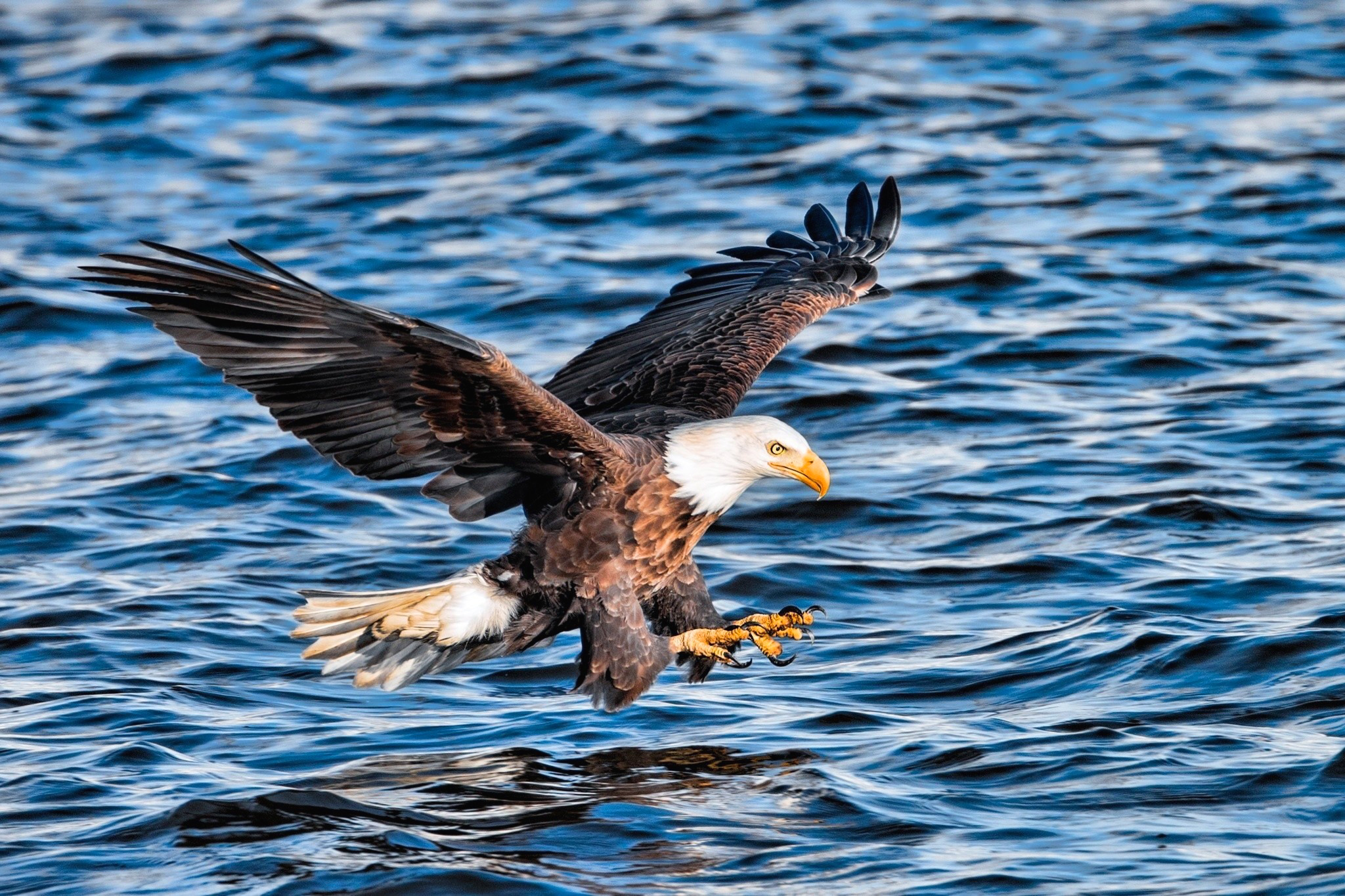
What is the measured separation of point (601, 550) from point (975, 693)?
4.18 ft

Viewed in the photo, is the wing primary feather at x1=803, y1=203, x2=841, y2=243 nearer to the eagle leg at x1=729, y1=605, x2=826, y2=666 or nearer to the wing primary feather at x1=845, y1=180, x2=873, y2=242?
the wing primary feather at x1=845, y1=180, x2=873, y2=242

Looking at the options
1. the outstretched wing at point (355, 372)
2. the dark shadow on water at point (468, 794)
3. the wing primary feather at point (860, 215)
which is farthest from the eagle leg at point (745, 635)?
the wing primary feather at point (860, 215)

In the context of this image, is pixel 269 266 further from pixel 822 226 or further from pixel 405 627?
Result: pixel 822 226

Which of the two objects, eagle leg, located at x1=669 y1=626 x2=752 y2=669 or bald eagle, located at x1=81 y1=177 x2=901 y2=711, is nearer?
bald eagle, located at x1=81 y1=177 x2=901 y2=711

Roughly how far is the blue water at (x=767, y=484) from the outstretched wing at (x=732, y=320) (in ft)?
2.84

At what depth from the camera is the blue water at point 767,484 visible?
498 cm

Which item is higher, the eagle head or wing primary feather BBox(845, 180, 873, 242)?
wing primary feather BBox(845, 180, 873, 242)

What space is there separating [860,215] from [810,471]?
249cm

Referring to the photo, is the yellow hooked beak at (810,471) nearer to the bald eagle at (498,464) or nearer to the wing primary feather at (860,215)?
the bald eagle at (498,464)

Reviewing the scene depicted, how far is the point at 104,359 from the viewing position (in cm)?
966

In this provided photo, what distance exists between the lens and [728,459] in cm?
557

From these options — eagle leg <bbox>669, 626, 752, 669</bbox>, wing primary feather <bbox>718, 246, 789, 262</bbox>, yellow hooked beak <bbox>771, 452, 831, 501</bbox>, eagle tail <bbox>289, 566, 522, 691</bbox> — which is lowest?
eagle leg <bbox>669, 626, 752, 669</bbox>

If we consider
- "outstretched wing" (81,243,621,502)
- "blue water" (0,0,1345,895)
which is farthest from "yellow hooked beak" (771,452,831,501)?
"blue water" (0,0,1345,895)

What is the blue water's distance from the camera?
16.3 feet
